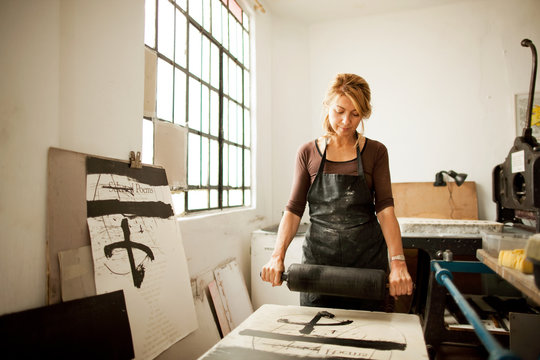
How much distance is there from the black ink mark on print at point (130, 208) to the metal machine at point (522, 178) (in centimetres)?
184

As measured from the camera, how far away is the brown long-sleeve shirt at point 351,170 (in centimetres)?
152

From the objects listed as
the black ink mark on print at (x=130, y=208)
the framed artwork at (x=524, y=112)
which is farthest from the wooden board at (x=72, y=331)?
the framed artwork at (x=524, y=112)

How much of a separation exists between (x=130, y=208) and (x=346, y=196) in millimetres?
944

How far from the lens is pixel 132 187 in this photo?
1.45 m

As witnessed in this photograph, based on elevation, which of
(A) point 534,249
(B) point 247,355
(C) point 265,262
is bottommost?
(C) point 265,262

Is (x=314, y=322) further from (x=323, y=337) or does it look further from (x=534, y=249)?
(x=534, y=249)

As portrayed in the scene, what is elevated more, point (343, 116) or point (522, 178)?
point (343, 116)

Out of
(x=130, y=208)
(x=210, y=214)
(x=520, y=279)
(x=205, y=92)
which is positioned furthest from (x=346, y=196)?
(x=205, y=92)

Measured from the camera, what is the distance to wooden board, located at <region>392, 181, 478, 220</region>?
3.09 meters

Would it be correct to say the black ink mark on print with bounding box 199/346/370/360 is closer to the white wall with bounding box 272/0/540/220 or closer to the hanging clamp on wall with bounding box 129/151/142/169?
the hanging clamp on wall with bounding box 129/151/142/169

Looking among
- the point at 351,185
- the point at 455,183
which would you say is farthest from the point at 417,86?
the point at 351,185

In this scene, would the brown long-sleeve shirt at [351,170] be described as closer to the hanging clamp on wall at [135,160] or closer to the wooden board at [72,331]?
the hanging clamp on wall at [135,160]

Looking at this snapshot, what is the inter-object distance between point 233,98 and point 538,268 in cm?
241

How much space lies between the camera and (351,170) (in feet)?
5.09
